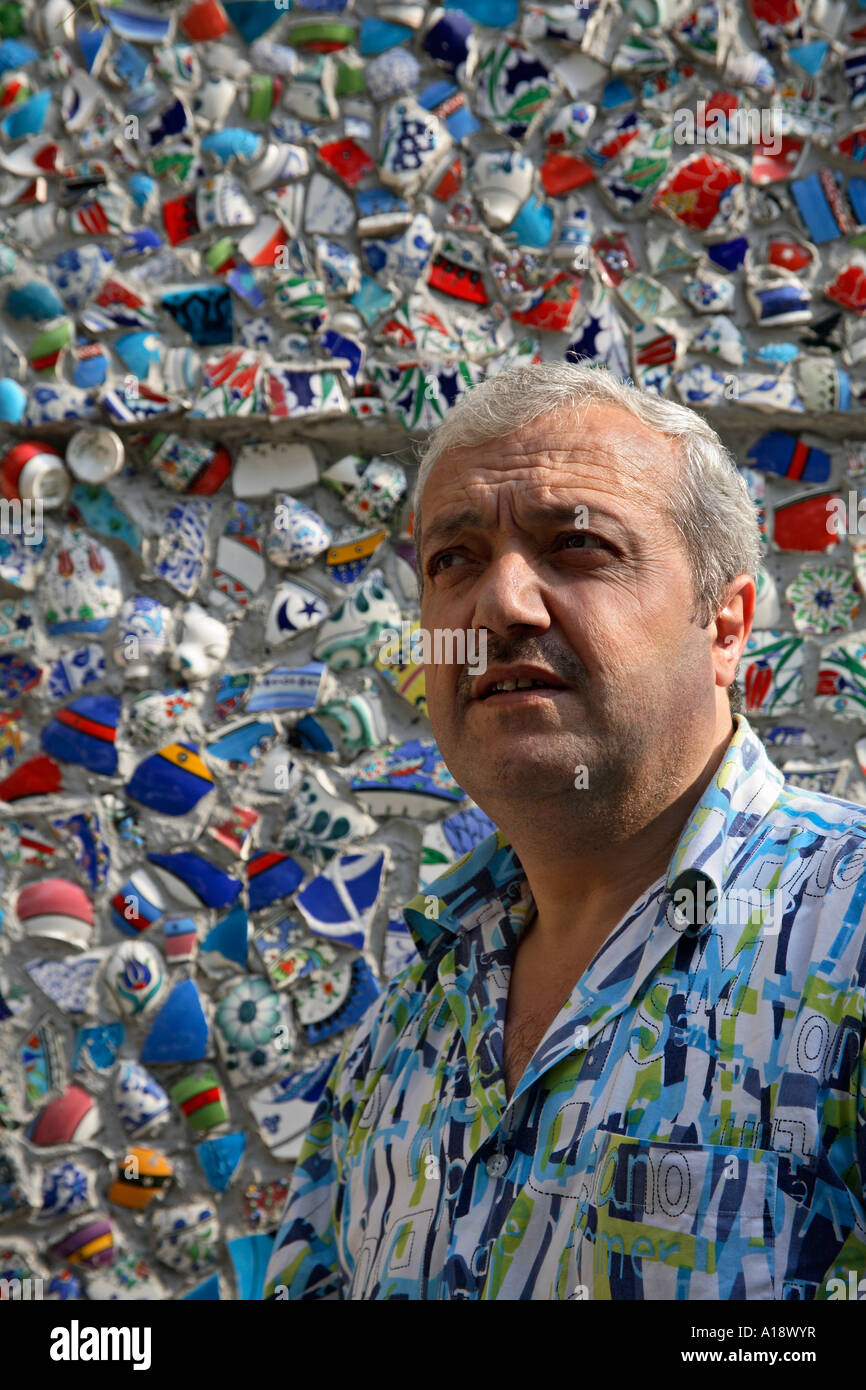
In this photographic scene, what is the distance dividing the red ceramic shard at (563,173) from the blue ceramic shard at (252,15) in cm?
51

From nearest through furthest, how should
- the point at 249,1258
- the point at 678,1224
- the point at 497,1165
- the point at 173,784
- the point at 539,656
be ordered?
1. the point at 678,1224
2. the point at 497,1165
3. the point at 539,656
4. the point at 249,1258
5. the point at 173,784

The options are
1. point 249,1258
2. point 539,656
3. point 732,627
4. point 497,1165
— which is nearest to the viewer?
point 497,1165

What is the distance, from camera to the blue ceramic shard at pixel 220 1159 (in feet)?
5.88

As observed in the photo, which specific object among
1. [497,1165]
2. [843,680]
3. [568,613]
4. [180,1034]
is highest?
[568,613]

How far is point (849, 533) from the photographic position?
6.25ft

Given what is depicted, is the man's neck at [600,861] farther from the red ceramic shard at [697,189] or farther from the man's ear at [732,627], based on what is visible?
the red ceramic shard at [697,189]

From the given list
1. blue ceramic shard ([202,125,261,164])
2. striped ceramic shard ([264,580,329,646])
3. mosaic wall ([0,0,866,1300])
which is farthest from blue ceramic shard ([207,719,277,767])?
blue ceramic shard ([202,125,261,164])

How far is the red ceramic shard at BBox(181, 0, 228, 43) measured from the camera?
189 centimetres

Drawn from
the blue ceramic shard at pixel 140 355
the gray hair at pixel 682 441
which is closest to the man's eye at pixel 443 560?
the gray hair at pixel 682 441

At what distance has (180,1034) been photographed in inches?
71.1

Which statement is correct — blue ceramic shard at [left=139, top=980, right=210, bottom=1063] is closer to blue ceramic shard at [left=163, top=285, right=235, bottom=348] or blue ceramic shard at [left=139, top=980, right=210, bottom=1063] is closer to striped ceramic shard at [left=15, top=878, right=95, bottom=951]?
striped ceramic shard at [left=15, top=878, right=95, bottom=951]

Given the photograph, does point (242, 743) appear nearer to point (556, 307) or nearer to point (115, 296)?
point (115, 296)

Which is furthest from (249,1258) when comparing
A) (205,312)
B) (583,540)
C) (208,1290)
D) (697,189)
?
(697,189)

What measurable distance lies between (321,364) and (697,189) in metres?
0.69
